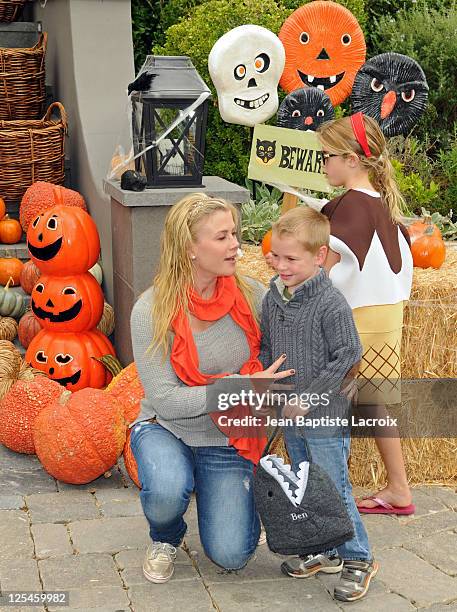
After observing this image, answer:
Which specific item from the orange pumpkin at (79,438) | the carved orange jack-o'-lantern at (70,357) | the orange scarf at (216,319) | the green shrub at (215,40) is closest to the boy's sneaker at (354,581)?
the orange scarf at (216,319)

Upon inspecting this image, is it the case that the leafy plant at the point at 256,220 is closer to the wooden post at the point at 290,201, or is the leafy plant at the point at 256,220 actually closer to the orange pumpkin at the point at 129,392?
the wooden post at the point at 290,201

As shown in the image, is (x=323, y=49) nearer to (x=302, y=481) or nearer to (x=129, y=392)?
(x=129, y=392)

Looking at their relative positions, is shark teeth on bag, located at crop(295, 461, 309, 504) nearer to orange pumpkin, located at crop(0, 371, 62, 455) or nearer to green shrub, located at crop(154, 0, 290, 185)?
orange pumpkin, located at crop(0, 371, 62, 455)

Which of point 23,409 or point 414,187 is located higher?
point 414,187

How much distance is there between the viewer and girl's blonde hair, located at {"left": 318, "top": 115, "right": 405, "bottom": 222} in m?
3.79

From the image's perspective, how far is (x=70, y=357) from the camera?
5.28 metres

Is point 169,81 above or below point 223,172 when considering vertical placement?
above

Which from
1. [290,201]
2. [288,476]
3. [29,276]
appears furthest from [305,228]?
[29,276]

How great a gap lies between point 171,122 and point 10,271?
1767 mm

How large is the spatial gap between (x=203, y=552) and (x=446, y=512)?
1135mm

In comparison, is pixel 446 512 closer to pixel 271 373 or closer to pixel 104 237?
pixel 271 373

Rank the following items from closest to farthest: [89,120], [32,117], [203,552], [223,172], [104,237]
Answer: [203,552], [104,237], [89,120], [32,117], [223,172]

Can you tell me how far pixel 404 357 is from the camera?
173 inches

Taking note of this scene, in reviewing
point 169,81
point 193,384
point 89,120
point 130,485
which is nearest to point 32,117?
point 89,120
